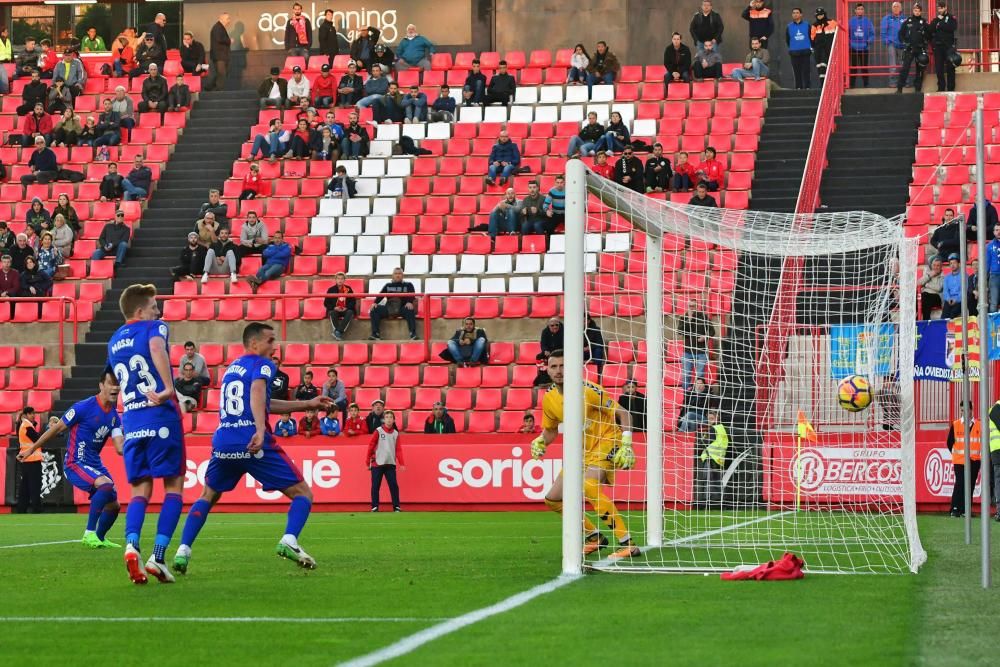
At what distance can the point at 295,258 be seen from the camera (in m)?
30.0

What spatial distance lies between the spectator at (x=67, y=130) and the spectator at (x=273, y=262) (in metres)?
7.29

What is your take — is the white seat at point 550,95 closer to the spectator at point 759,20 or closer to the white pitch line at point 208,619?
the spectator at point 759,20

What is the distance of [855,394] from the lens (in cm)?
1528

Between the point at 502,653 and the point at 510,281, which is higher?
the point at 510,281

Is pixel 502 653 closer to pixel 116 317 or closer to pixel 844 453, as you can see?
pixel 844 453

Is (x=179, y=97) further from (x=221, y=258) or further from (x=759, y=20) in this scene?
(x=759, y=20)

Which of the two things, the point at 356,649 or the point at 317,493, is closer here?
the point at 356,649

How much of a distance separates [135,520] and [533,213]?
18382mm

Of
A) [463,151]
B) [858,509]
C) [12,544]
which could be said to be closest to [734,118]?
[463,151]

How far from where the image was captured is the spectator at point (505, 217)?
29094mm

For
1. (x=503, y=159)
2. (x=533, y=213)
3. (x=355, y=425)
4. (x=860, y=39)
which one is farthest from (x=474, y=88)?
(x=355, y=425)

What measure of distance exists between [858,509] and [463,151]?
13.5 m

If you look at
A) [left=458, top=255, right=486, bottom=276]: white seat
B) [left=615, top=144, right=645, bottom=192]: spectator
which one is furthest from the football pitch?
[left=615, top=144, right=645, bottom=192]: spectator

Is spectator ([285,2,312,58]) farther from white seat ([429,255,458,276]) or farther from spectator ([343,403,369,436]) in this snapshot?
spectator ([343,403,369,436])
